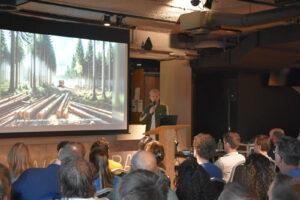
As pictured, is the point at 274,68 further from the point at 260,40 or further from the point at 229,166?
the point at 229,166

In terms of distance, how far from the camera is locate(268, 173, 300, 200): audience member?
1.82 m

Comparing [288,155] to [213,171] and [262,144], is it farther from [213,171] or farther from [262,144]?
[262,144]

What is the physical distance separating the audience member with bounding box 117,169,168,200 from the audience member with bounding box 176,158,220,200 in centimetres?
106

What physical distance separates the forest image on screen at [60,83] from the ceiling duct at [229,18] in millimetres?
1525

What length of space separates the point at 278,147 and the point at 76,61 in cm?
487

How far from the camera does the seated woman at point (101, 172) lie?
3305 millimetres

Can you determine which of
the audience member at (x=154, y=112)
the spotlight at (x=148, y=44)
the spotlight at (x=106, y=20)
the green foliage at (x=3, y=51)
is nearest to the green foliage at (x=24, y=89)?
the green foliage at (x=3, y=51)

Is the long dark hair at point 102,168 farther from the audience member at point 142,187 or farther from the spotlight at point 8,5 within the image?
the spotlight at point 8,5

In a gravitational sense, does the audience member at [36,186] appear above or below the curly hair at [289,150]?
below

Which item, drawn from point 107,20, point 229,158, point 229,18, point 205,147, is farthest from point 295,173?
point 107,20

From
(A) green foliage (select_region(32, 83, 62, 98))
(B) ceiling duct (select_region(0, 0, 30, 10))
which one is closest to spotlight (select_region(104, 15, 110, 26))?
(A) green foliage (select_region(32, 83, 62, 98))

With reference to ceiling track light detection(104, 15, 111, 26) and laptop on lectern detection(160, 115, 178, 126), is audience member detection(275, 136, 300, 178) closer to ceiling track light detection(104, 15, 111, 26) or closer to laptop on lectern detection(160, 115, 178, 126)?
laptop on lectern detection(160, 115, 178, 126)

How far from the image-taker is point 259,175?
2.80 m

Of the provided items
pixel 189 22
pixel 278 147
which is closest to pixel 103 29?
pixel 189 22
